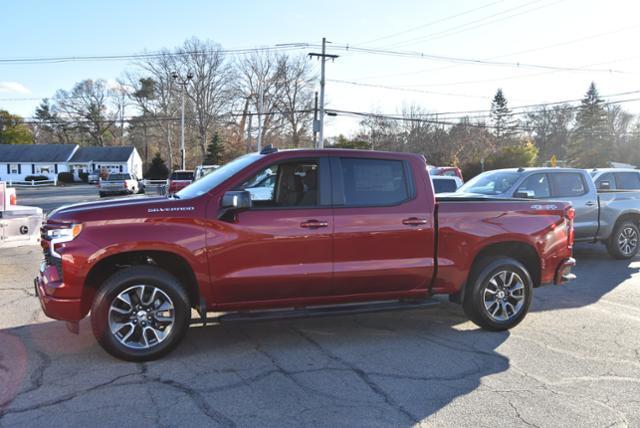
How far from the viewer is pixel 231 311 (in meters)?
4.88

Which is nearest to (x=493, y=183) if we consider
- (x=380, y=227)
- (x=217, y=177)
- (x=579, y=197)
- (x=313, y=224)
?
(x=579, y=197)

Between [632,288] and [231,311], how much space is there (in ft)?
21.5

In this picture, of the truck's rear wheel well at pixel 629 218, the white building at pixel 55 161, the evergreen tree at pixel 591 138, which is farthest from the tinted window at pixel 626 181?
the white building at pixel 55 161

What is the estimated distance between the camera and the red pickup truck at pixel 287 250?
4.50 m

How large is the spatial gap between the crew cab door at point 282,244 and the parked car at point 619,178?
8.87 m

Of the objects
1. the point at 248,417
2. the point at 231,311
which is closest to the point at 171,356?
the point at 231,311

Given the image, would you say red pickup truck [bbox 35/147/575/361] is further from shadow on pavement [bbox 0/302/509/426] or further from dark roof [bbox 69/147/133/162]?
dark roof [bbox 69/147/133/162]

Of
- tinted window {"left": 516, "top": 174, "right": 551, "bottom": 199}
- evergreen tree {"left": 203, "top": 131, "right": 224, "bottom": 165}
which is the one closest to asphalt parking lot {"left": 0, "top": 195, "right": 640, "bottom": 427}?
tinted window {"left": 516, "top": 174, "right": 551, "bottom": 199}

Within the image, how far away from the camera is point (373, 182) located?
17.2 ft

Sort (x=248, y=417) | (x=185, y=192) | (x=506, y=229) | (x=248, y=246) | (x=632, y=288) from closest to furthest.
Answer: (x=248, y=417), (x=248, y=246), (x=185, y=192), (x=506, y=229), (x=632, y=288)

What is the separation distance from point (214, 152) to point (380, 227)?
5776 cm

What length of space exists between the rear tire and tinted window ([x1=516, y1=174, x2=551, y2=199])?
6.26 feet

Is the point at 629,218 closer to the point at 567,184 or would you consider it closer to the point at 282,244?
the point at 567,184

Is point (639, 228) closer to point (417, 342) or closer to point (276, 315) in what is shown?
point (417, 342)
